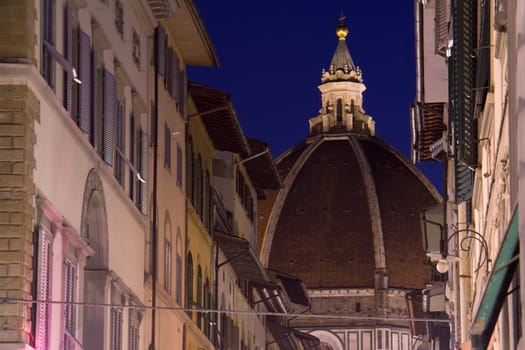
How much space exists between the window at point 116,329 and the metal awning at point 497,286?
448 inches

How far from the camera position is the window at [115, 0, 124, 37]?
25.4 meters

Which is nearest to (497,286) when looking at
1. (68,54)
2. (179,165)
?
(68,54)

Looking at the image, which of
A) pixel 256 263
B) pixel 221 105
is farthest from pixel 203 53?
pixel 256 263

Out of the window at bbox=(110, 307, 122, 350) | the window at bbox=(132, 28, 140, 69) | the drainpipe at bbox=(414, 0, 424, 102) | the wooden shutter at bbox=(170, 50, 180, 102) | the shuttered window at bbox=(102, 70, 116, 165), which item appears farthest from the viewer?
the wooden shutter at bbox=(170, 50, 180, 102)

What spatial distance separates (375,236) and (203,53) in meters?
124

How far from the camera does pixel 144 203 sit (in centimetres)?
2783

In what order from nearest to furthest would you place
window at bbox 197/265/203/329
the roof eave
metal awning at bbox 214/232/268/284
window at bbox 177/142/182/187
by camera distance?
the roof eave
window at bbox 177/142/182/187
window at bbox 197/265/203/329
metal awning at bbox 214/232/268/284

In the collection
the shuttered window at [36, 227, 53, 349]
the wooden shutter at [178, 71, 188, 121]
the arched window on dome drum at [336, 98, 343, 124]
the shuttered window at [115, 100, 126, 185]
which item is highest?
the arched window on dome drum at [336, 98, 343, 124]

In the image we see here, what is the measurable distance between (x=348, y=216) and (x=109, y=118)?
137 m

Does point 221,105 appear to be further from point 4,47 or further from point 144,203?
point 4,47

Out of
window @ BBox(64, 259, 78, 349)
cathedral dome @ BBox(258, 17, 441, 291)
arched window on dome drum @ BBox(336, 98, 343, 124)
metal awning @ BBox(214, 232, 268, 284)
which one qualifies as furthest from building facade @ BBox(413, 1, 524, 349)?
arched window on dome drum @ BBox(336, 98, 343, 124)

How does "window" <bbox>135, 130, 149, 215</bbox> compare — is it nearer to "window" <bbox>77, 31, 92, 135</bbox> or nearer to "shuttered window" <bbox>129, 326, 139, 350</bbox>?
"shuttered window" <bbox>129, 326, 139, 350</bbox>

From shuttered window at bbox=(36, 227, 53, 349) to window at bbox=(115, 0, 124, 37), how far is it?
21.6 ft

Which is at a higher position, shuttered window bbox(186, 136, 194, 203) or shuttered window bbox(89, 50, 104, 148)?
shuttered window bbox(186, 136, 194, 203)
